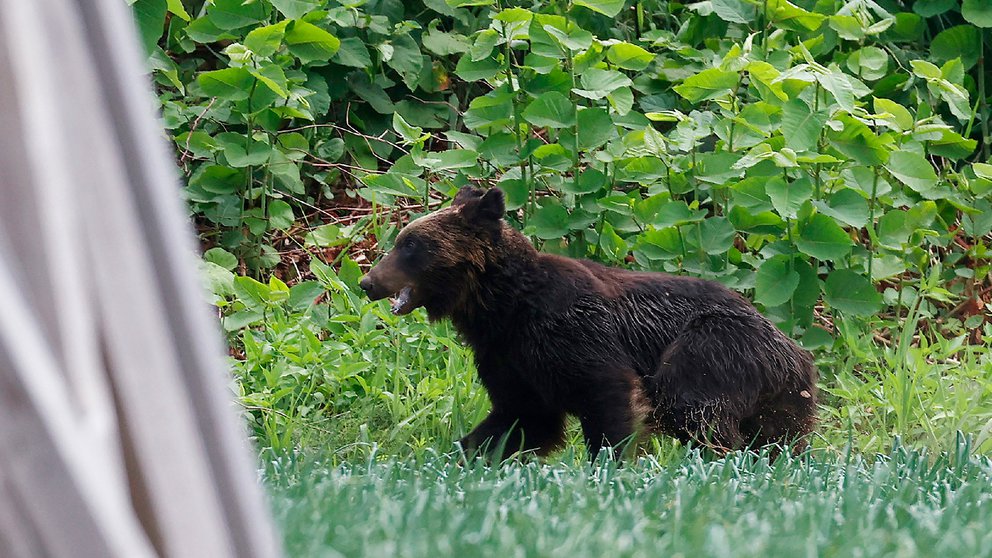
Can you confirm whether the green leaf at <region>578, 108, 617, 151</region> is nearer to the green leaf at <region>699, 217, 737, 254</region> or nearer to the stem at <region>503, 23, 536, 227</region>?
the stem at <region>503, 23, 536, 227</region>

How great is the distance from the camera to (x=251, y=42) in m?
6.85

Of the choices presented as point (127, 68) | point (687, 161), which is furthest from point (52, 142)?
point (687, 161)

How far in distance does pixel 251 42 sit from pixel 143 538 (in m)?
5.48

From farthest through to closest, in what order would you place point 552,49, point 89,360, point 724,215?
point 724,215, point 552,49, point 89,360

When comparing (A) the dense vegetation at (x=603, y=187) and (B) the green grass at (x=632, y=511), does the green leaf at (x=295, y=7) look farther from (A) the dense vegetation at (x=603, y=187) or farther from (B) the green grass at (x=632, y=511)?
(B) the green grass at (x=632, y=511)

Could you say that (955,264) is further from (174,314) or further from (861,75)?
(174,314)

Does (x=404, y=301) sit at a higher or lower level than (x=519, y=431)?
higher

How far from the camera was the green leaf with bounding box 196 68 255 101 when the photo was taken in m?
6.98

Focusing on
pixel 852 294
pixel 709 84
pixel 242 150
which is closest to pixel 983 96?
pixel 852 294

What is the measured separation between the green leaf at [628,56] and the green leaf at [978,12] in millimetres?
2852

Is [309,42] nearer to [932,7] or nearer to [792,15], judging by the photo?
[792,15]

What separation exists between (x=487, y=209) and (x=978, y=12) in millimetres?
4431

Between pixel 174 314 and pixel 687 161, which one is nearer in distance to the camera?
pixel 174 314

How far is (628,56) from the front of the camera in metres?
6.73
